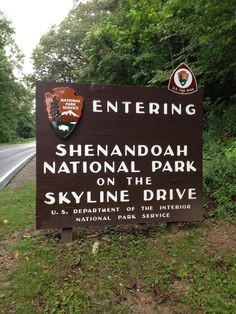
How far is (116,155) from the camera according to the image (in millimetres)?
4539

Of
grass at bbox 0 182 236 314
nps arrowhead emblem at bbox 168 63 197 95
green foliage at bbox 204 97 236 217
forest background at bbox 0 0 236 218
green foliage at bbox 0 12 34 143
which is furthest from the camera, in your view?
green foliage at bbox 0 12 34 143

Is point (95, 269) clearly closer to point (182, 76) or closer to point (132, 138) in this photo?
point (132, 138)

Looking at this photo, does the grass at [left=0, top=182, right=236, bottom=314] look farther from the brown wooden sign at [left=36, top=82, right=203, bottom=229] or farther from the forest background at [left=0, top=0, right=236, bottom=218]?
the forest background at [left=0, top=0, right=236, bottom=218]

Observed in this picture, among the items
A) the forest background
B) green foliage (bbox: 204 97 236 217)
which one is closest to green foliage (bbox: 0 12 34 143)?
the forest background

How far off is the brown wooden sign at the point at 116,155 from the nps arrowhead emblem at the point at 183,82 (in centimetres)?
8

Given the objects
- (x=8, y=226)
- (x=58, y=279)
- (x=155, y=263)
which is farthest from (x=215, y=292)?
(x=8, y=226)

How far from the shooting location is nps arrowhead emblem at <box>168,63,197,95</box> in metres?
4.64

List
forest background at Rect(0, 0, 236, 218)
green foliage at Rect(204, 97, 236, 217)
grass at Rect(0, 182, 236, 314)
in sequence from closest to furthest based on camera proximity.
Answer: grass at Rect(0, 182, 236, 314), green foliage at Rect(204, 97, 236, 217), forest background at Rect(0, 0, 236, 218)

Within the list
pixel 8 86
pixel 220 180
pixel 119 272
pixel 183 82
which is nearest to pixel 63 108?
pixel 183 82

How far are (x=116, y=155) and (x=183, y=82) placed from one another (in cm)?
133

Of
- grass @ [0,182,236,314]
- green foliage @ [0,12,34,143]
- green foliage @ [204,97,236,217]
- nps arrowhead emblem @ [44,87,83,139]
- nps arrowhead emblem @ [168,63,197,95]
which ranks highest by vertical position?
green foliage @ [0,12,34,143]

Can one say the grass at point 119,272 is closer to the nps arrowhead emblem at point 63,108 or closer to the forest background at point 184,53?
the forest background at point 184,53

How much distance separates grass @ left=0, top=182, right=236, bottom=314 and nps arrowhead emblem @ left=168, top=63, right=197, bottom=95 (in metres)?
1.84

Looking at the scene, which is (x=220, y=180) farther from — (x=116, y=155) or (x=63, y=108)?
(x=63, y=108)
